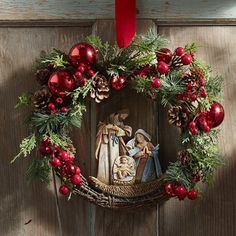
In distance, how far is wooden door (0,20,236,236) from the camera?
5.05ft

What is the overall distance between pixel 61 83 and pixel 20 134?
0.90ft

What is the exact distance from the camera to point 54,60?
1407 mm

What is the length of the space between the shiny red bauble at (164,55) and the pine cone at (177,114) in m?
0.13

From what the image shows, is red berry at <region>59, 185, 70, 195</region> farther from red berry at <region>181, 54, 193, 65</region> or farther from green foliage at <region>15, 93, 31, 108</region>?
red berry at <region>181, 54, 193, 65</region>

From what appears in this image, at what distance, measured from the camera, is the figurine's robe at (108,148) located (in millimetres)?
1479

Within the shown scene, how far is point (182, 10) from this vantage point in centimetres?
153

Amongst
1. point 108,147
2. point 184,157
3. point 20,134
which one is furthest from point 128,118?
point 20,134

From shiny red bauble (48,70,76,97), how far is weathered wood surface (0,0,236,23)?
0.22 meters

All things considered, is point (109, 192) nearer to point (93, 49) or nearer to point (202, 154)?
point (202, 154)

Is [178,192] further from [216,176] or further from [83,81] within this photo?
[83,81]

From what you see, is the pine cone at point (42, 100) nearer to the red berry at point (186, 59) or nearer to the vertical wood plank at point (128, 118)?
the vertical wood plank at point (128, 118)

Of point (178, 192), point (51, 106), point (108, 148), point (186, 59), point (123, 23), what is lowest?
point (178, 192)

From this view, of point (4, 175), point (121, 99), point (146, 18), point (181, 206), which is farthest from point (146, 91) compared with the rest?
point (4, 175)

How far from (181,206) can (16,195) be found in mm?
483
